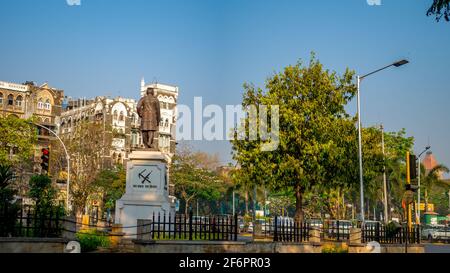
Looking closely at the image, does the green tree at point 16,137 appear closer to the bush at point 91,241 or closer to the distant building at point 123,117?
the distant building at point 123,117

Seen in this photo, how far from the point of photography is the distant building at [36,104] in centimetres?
7981

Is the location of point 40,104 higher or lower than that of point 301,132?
higher

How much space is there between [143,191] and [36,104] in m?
64.8

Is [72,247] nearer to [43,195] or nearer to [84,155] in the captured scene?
Result: [43,195]

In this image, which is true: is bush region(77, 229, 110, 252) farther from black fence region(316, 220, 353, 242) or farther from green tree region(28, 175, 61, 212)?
black fence region(316, 220, 353, 242)

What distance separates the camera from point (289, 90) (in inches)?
1309

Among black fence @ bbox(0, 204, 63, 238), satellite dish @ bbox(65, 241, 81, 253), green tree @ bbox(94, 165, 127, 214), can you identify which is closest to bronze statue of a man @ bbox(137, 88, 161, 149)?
black fence @ bbox(0, 204, 63, 238)

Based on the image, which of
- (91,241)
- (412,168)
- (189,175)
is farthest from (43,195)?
(189,175)

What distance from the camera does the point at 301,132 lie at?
31.8 metres

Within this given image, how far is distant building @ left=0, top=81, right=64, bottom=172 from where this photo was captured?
79.8 meters

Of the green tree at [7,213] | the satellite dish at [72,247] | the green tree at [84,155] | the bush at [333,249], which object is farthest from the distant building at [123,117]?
the satellite dish at [72,247]

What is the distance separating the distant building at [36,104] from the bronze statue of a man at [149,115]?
2110 inches
